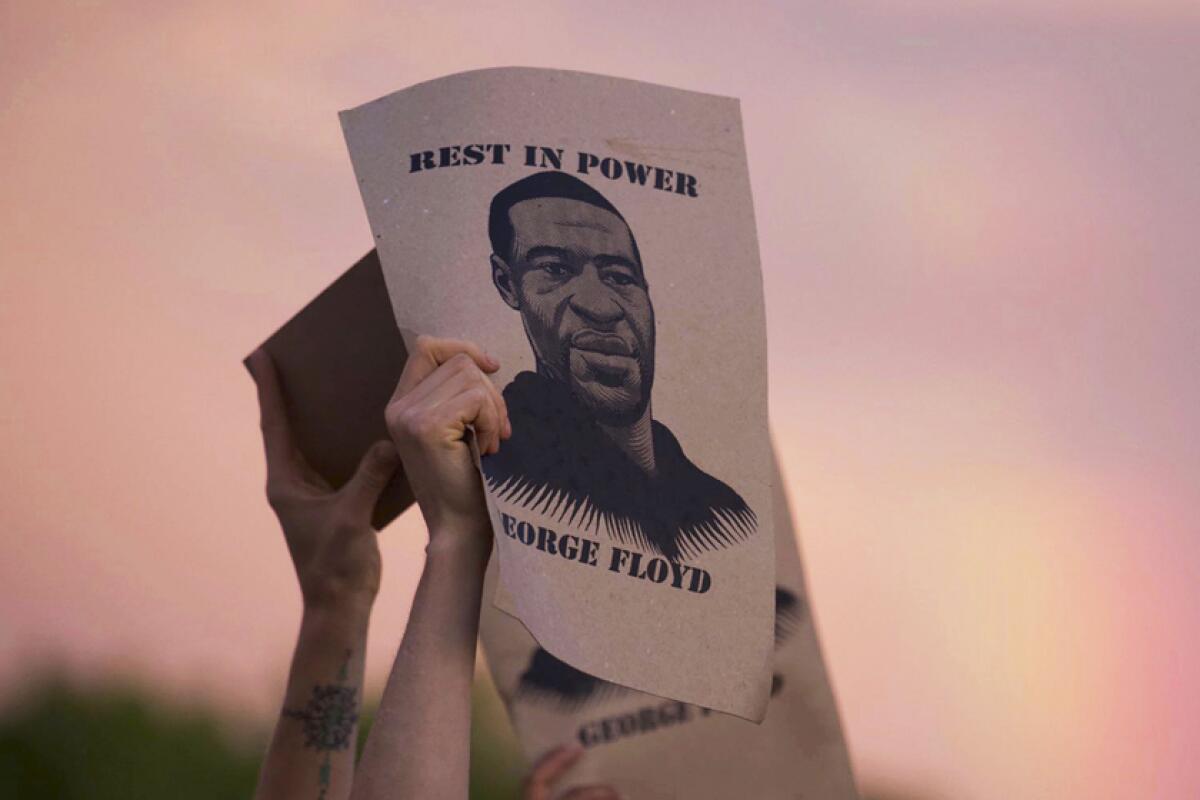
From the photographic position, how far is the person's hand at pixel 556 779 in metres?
1.15

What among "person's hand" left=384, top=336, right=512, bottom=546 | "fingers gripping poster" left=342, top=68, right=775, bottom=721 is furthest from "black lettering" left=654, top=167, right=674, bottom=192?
"person's hand" left=384, top=336, right=512, bottom=546

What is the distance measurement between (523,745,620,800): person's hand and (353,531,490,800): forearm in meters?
0.16

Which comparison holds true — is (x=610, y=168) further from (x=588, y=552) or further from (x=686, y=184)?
(x=588, y=552)

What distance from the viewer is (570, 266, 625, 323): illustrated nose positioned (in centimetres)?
113

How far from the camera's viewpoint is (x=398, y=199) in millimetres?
1088

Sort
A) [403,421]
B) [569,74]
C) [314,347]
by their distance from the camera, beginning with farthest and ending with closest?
[314,347] → [569,74] → [403,421]

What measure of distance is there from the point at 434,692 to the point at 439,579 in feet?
0.32

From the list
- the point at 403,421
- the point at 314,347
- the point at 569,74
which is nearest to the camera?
the point at 403,421

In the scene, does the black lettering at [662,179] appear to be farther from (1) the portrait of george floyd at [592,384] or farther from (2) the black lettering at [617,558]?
(2) the black lettering at [617,558]

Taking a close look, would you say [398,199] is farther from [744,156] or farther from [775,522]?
[775,522]

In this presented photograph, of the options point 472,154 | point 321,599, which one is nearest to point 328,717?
point 321,599

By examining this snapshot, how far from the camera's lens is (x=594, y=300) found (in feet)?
3.73

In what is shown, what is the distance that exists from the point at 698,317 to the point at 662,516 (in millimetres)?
185

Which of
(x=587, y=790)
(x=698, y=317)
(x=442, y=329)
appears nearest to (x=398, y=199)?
(x=442, y=329)
